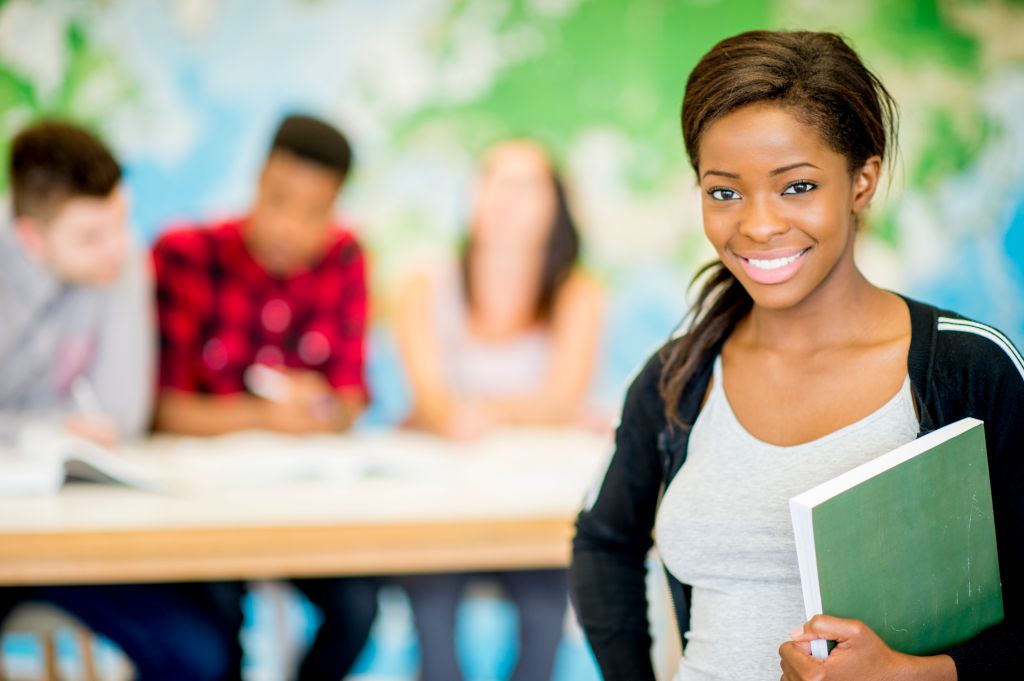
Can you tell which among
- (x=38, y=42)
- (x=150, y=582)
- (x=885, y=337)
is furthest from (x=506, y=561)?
(x=38, y=42)

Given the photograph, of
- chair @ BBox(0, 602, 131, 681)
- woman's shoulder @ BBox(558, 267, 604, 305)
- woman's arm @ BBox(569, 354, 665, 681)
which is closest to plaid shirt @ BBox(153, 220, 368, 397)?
woman's shoulder @ BBox(558, 267, 604, 305)

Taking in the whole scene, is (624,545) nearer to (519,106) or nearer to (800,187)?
(800,187)

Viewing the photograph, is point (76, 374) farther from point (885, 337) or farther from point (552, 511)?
point (885, 337)

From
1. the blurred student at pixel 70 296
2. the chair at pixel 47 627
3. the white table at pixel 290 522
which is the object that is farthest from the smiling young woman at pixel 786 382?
the blurred student at pixel 70 296

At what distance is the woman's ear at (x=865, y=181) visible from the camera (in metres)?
1.04

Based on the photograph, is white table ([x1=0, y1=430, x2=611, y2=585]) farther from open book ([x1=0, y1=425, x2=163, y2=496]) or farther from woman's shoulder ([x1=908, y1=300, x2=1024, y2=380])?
woman's shoulder ([x1=908, y1=300, x2=1024, y2=380])

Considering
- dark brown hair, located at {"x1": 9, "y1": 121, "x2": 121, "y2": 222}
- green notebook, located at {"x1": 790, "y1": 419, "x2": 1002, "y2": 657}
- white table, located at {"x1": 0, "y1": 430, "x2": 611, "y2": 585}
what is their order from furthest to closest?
dark brown hair, located at {"x1": 9, "y1": 121, "x2": 121, "y2": 222}, white table, located at {"x1": 0, "y1": 430, "x2": 611, "y2": 585}, green notebook, located at {"x1": 790, "y1": 419, "x2": 1002, "y2": 657}

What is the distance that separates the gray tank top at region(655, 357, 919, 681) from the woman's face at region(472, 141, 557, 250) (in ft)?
6.71

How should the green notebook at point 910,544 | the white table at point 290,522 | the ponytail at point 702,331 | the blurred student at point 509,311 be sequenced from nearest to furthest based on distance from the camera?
1. the green notebook at point 910,544
2. the ponytail at point 702,331
3. the white table at point 290,522
4. the blurred student at point 509,311

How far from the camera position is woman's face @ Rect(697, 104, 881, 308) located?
99 cm

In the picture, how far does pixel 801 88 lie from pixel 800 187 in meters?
0.09

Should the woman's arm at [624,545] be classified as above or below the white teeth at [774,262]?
below

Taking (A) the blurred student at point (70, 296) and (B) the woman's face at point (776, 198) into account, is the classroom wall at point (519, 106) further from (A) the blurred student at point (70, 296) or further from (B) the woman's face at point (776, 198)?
(B) the woman's face at point (776, 198)

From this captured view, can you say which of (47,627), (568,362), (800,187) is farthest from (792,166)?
(568,362)
